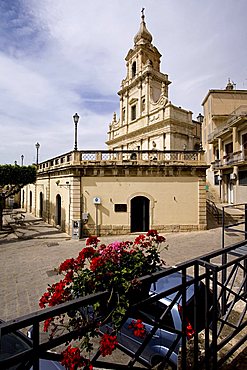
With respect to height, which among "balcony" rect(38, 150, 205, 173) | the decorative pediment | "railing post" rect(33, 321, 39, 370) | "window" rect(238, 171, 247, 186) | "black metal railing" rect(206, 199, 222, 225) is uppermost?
the decorative pediment

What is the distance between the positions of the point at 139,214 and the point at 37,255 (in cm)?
613

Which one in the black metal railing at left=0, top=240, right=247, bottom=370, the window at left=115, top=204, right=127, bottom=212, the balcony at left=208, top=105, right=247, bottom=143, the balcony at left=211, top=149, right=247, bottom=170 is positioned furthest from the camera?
the balcony at left=208, top=105, right=247, bottom=143

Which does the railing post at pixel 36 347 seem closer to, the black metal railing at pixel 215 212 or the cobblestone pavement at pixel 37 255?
the cobblestone pavement at pixel 37 255

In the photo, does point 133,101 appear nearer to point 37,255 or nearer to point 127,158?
point 127,158

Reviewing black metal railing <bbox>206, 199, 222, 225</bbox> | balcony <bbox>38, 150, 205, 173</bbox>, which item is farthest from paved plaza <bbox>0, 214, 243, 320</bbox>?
balcony <bbox>38, 150, 205, 173</bbox>

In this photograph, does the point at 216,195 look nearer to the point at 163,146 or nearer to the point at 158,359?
the point at 163,146

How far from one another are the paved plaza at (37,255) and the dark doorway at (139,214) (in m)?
0.92

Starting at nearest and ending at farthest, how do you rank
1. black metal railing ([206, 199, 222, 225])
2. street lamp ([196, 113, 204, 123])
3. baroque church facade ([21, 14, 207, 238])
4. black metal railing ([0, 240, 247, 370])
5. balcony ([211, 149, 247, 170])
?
black metal railing ([0, 240, 247, 370]), baroque church facade ([21, 14, 207, 238]), black metal railing ([206, 199, 222, 225]), balcony ([211, 149, 247, 170]), street lamp ([196, 113, 204, 123])

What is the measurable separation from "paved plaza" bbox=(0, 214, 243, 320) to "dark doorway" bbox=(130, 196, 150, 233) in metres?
0.92

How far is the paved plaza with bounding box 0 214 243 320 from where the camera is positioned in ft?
19.5

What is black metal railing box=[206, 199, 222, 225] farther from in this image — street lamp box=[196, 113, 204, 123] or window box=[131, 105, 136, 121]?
street lamp box=[196, 113, 204, 123]

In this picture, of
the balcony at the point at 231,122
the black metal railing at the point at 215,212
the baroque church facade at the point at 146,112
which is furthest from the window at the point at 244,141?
the black metal railing at the point at 215,212

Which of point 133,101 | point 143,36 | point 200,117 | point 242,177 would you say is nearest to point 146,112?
point 133,101

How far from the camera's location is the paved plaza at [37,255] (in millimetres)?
5934
